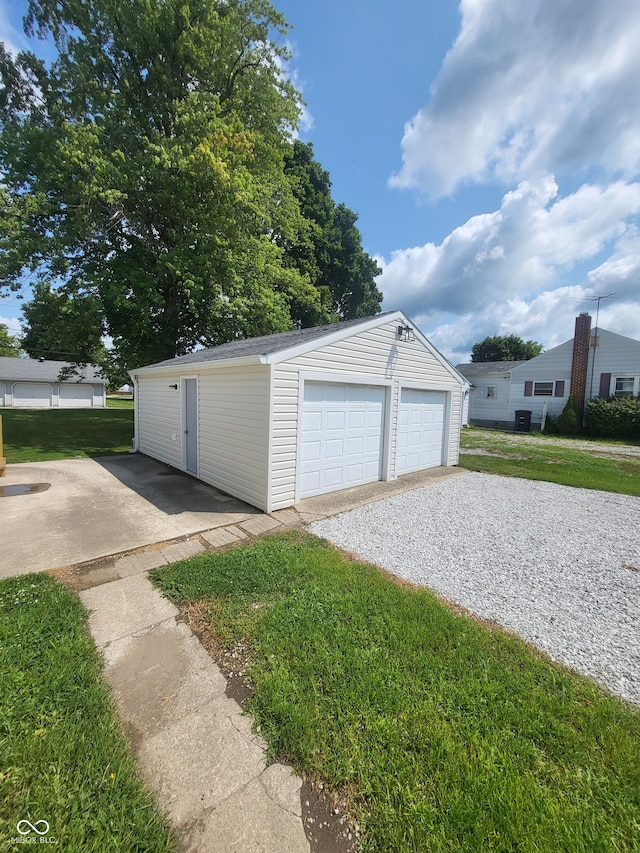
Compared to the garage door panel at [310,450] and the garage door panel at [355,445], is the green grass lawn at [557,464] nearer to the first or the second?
the garage door panel at [355,445]

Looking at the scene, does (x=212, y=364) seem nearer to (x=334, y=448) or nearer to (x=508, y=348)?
(x=334, y=448)

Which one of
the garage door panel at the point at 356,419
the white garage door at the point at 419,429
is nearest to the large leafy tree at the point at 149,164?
the white garage door at the point at 419,429

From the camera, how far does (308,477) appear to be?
21.5 feet

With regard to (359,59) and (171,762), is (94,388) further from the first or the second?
(171,762)


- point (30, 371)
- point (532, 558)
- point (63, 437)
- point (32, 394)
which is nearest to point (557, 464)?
point (532, 558)

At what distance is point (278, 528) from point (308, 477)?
4.89ft

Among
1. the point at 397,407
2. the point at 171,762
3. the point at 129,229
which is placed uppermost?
the point at 129,229

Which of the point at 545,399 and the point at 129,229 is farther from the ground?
the point at 129,229

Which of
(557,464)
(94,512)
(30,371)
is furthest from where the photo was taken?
(30,371)

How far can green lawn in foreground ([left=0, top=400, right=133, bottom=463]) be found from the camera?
34.5 ft

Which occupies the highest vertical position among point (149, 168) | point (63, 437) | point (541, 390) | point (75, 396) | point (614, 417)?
point (149, 168)

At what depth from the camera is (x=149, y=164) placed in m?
11.2

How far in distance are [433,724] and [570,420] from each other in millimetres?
20950

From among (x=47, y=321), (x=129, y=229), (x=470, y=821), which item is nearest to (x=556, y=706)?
(x=470, y=821)
